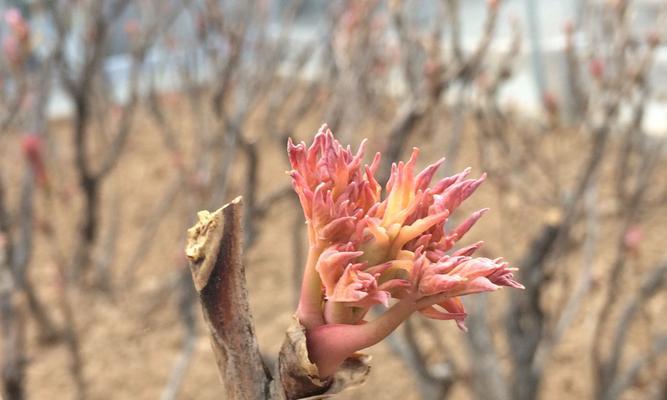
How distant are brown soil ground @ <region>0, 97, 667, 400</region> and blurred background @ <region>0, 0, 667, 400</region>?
1cm

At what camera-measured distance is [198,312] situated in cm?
402

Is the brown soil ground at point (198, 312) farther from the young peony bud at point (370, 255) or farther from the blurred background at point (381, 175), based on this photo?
the young peony bud at point (370, 255)

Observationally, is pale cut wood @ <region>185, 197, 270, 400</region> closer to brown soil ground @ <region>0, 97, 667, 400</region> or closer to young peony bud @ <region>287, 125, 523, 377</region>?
young peony bud @ <region>287, 125, 523, 377</region>

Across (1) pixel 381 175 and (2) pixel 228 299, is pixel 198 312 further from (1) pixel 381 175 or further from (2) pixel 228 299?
(2) pixel 228 299

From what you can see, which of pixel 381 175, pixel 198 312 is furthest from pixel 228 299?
pixel 198 312

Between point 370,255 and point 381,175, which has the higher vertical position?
point 381,175

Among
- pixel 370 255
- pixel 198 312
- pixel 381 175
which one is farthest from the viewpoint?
pixel 198 312

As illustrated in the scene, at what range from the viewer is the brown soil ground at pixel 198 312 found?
3.67 m

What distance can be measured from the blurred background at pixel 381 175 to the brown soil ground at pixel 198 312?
0.05ft

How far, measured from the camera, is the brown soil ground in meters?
3.67

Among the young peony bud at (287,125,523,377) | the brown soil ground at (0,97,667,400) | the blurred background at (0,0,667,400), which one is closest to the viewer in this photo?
the young peony bud at (287,125,523,377)

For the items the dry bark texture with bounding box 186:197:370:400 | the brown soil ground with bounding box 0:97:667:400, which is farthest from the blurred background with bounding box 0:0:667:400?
the dry bark texture with bounding box 186:197:370:400

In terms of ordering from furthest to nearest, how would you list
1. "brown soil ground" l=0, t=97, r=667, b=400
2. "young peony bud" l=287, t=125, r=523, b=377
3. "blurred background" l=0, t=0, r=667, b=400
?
1. "brown soil ground" l=0, t=97, r=667, b=400
2. "blurred background" l=0, t=0, r=667, b=400
3. "young peony bud" l=287, t=125, r=523, b=377

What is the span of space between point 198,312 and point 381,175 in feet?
6.42
